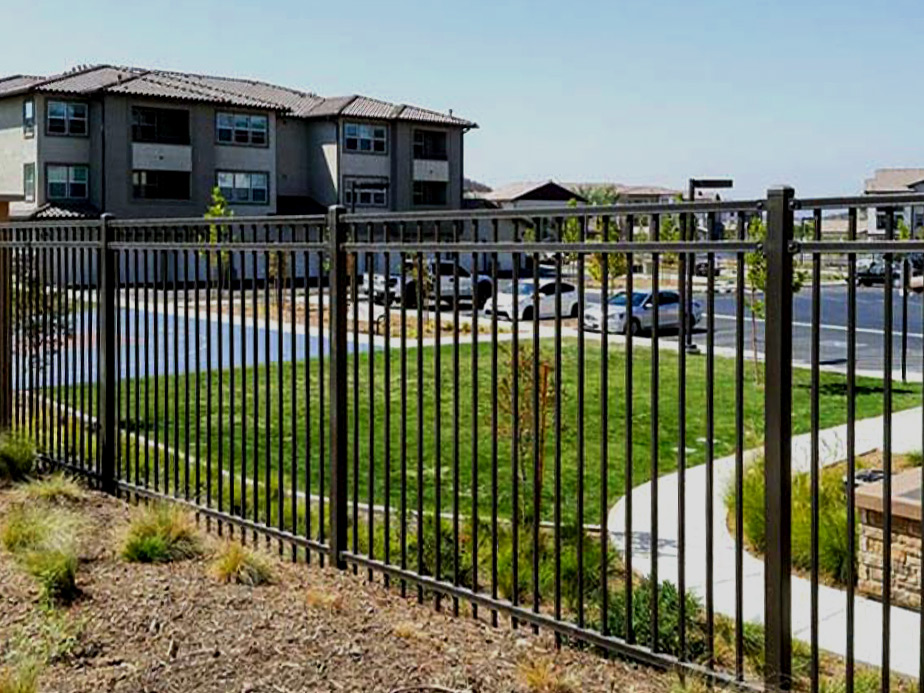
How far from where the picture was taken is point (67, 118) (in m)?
40.8

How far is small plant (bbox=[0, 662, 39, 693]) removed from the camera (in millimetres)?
3693

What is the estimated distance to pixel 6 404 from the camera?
8.85 m

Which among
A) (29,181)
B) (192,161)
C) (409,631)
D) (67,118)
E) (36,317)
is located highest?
(67,118)

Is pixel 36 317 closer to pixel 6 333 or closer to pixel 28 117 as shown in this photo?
pixel 6 333

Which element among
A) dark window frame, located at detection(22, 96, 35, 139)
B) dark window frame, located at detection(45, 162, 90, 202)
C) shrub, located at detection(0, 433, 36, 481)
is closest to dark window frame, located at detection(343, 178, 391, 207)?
dark window frame, located at detection(45, 162, 90, 202)

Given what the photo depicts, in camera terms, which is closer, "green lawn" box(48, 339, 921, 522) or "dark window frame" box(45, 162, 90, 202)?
"green lawn" box(48, 339, 921, 522)

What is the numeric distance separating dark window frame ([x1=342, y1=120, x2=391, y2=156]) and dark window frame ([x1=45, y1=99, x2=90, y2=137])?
1160 cm

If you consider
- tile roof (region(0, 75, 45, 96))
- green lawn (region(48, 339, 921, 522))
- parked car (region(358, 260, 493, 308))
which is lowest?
green lawn (region(48, 339, 921, 522))

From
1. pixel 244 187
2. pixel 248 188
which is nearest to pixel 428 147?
pixel 248 188

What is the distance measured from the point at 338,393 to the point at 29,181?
129 feet

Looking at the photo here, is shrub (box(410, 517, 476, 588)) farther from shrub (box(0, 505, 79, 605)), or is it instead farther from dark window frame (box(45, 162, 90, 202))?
dark window frame (box(45, 162, 90, 202))

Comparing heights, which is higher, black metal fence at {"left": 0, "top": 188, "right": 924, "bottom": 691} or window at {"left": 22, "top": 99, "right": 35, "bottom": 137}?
window at {"left": 22, "top": 99, "right": 35, "bottom": 137}

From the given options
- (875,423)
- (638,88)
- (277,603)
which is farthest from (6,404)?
(638,88)

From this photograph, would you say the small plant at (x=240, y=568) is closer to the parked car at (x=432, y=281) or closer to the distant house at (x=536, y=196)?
the parked car at (x=432, y=281)
